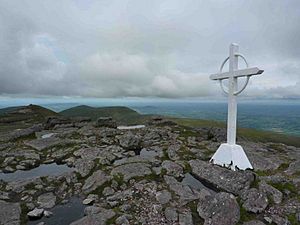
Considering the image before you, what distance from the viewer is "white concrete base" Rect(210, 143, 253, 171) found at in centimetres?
1479

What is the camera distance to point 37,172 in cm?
1538

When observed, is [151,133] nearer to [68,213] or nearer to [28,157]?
[28,157]

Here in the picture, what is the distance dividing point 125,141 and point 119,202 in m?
10.2

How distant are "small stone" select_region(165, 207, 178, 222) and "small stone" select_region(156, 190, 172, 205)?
70 cm

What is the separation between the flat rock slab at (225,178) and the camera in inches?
470

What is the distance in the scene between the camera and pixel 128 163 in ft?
50.7

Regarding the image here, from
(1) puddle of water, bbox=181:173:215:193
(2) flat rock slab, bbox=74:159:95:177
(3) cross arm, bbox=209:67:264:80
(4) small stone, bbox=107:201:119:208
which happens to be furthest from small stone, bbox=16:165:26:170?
(3) cross arm, bbox=209:67:264:80

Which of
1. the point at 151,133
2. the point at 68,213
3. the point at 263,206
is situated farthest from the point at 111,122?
the point at 263,206

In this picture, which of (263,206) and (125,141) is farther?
(125,141)

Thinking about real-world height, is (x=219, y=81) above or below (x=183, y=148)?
above

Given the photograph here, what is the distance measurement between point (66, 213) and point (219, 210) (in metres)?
6.82

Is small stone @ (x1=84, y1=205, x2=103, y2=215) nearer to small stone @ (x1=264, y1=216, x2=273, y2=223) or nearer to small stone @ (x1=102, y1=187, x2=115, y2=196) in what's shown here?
small stone @ (x1=102, y1=187, x2=115, y2=196)

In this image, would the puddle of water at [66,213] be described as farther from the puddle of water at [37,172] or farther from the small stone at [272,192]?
the small stone at [272,192]

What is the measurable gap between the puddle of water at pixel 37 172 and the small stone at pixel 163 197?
707 centimetres
